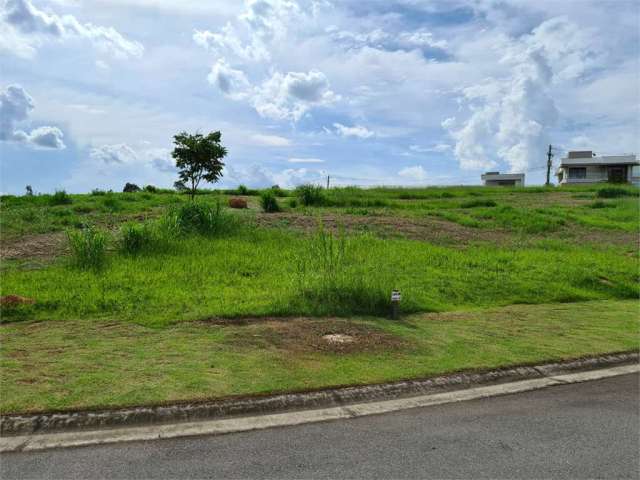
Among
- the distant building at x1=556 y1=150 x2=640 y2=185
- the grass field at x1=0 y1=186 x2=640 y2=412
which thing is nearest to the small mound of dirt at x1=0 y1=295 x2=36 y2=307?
the grass field at x1=0 y1=186 x2=640 y2=412

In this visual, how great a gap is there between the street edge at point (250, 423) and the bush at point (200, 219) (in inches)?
345

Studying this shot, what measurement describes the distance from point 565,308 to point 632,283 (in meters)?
3.48

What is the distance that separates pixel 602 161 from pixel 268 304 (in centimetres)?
6285

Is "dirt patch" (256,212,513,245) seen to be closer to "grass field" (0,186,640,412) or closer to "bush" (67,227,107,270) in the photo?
"grass field" (0,186,640,412)

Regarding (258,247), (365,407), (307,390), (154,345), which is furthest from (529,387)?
(258,247)

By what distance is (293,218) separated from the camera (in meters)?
17.6

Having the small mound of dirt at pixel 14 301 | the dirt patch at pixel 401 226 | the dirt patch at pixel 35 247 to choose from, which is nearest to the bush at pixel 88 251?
the dirt patch at pixel 35 247

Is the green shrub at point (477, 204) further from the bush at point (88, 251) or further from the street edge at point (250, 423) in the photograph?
the street edge at point (250, 423)

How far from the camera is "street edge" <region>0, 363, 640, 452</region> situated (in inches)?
150

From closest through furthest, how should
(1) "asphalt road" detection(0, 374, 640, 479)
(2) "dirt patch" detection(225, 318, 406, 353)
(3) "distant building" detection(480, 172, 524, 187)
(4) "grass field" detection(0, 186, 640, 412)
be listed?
1. (1) "asphalt road" detection(0, 374, 640, 479)
2. (4) "grass field" detection(0, 186, 640, 412)
3. (2) "dirt patch" detection(225, 318, 406, 353)
4. (3) "distant building" detection(480, 172, 524, 187)

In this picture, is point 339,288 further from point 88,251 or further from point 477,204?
point 477,204

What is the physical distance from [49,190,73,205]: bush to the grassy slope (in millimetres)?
16719

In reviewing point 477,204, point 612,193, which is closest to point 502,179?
point 612,193

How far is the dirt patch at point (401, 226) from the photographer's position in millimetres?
15484
